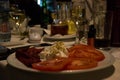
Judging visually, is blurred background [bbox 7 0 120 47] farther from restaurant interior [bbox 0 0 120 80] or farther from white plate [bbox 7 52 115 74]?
white plate [bbox 7 52 115 74]

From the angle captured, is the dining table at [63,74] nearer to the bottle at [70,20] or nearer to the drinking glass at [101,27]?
the drinking glass at [101,27]

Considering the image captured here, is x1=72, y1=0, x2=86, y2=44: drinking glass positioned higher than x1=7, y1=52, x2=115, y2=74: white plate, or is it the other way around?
x1=72, y1=0, x2=86, y2=44: drinking glass

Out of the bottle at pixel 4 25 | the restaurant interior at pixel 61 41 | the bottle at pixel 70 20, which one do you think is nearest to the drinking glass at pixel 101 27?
the restaurant interior at pixel 61 41

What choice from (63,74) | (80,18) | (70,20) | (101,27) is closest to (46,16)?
(70,20)

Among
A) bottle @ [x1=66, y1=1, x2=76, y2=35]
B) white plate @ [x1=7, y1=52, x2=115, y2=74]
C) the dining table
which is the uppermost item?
bottle @ [x1=66, y1=1, x2=76, y2=35]

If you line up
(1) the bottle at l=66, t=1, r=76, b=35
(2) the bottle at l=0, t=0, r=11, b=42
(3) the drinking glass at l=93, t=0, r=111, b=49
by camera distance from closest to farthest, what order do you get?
(3) the drinking glass at l=93, t=0, r=111, b=49, (2) the bottle at l=0, t=0, r=11, b=42, (1) the bottle at l=66, t=1, r=76, b=35

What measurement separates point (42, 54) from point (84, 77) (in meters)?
0.15

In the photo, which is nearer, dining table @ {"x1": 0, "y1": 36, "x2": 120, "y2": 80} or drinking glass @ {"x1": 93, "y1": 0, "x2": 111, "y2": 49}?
dining table @ {"x1": 0, "y1": 36, "x2": 120, "y2": 80}

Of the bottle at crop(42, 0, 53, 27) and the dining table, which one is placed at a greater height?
the bottle at crop(42, 0, 53, 27)

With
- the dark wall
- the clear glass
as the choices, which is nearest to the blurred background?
the dark wall

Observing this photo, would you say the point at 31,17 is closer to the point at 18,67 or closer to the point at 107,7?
the point at 107,7

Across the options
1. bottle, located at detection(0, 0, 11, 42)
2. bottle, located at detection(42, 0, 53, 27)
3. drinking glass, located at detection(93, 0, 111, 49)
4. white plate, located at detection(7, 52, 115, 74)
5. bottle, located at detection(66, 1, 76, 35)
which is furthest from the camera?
bottle, located at detection(42, 0, 53, 27)

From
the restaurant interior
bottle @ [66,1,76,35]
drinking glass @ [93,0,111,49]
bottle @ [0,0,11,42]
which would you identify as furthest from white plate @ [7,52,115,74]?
bottle @ [66,1,76,35]

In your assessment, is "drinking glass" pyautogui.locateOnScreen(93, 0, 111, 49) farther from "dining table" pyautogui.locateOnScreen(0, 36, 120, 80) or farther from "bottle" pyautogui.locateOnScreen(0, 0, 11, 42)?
"bottle" pyautogui.locateOnScreen(0, 0, 11, 42)
